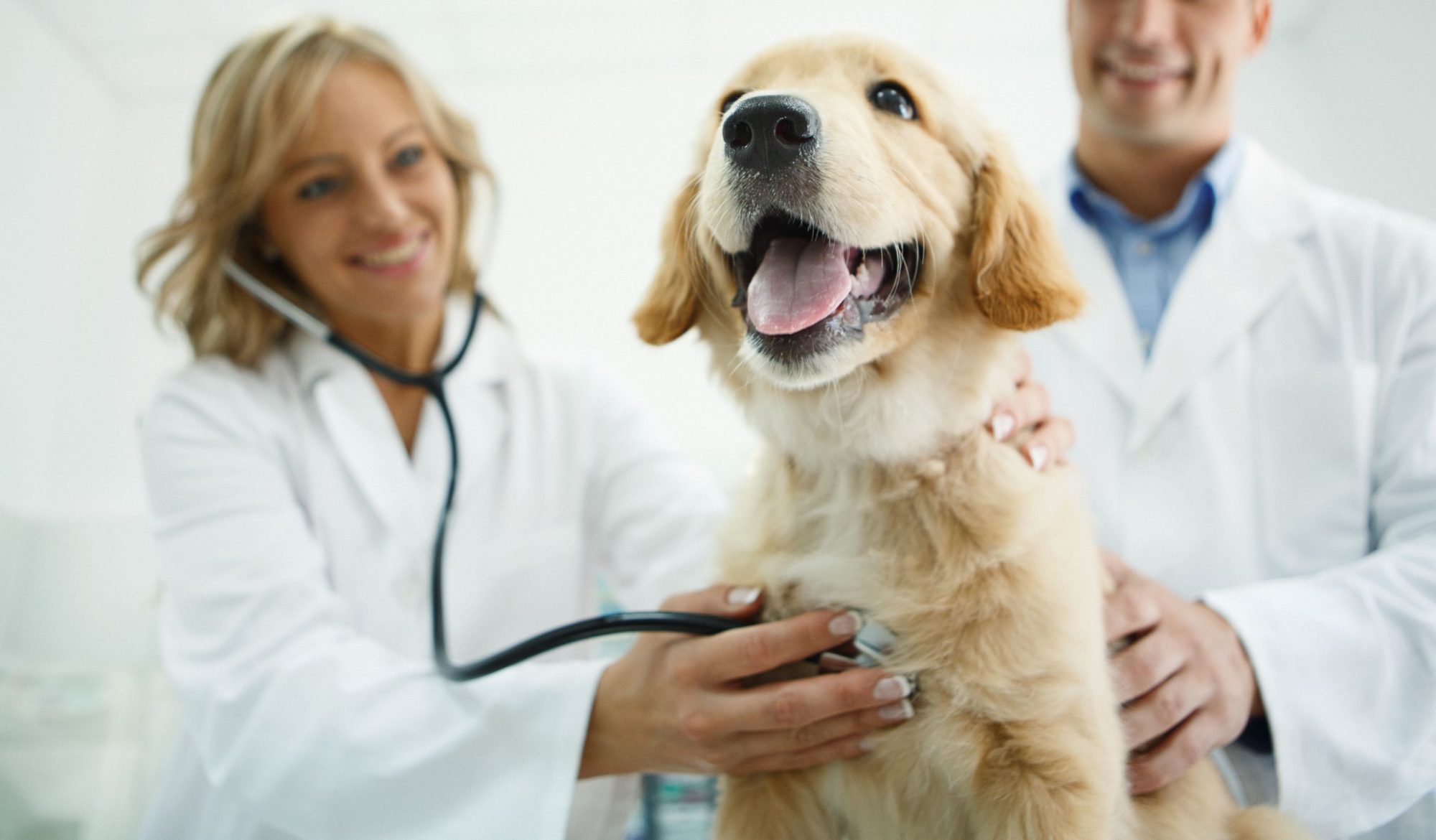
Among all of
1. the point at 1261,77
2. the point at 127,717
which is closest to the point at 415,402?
the point at 127,717

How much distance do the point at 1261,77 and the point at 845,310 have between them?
10.4ft

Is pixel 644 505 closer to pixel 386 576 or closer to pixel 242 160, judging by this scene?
pixel 386 576

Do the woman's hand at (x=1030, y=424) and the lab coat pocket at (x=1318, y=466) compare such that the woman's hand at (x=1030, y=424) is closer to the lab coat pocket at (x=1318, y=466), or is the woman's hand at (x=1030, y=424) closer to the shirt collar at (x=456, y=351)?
the lab coat pocket at (x=1318, y=466)

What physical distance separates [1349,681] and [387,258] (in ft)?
4.95

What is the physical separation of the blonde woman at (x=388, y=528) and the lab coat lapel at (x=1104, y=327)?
0.36m

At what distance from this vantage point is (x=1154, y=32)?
128 cm

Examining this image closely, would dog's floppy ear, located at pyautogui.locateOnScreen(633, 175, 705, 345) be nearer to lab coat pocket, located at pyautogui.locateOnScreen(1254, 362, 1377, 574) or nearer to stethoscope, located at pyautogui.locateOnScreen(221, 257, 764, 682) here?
stethoscope, located at pyautogui.locateOnScreen(221, 257, 764, 682)

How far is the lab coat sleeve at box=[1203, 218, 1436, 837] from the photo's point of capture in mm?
940

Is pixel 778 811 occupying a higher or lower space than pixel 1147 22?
lower

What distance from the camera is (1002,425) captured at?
0.95 metres

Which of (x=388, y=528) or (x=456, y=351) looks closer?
(x=388, y=528)

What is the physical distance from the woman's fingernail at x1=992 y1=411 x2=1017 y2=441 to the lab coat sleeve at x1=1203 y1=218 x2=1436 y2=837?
34 centimetres

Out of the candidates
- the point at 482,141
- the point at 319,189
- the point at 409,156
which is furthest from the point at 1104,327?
the point at 482,141

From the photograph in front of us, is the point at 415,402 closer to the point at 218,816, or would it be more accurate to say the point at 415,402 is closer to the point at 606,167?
the point at 218,816
